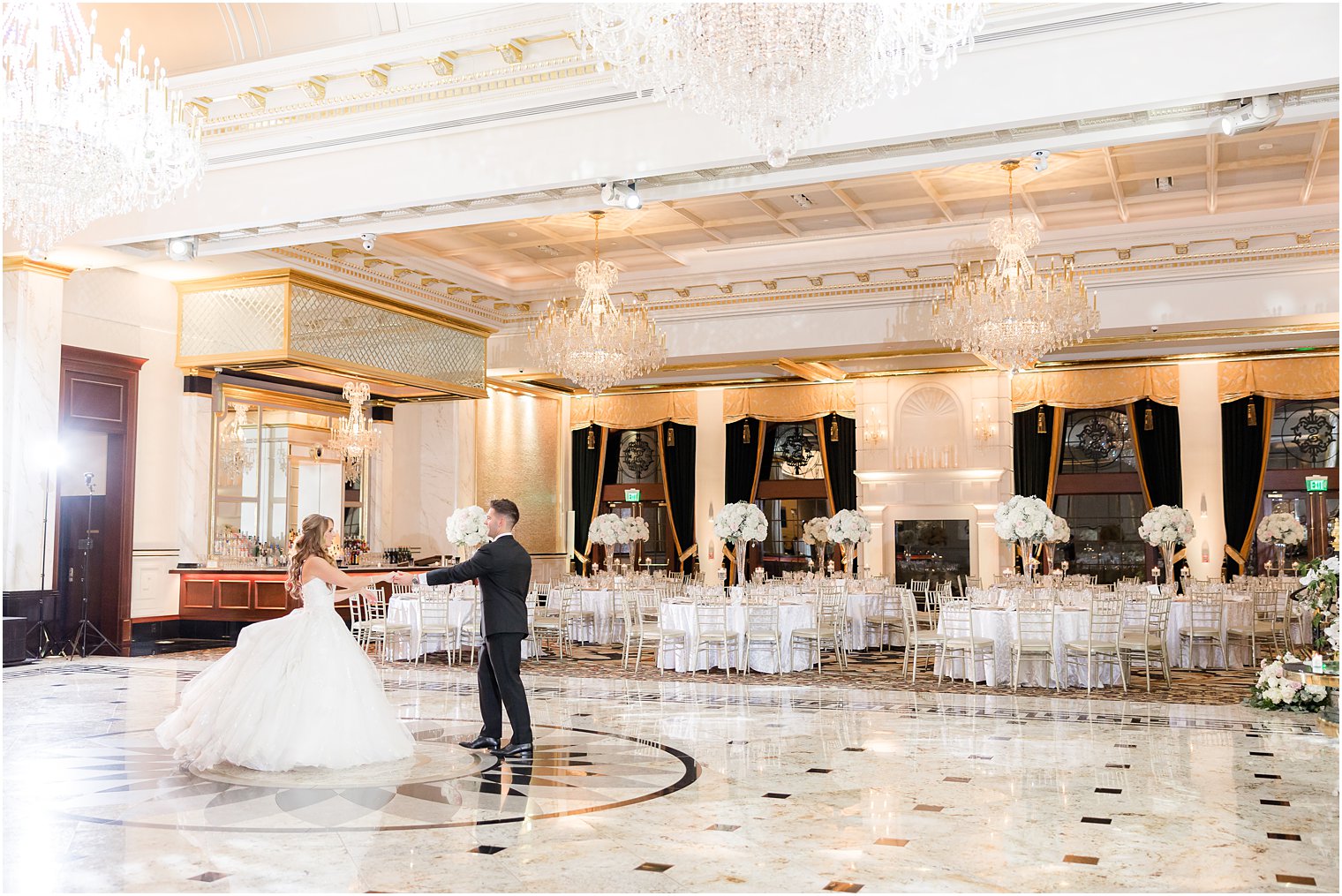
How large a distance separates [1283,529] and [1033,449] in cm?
375

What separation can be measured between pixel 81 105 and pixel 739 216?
7.53 meters

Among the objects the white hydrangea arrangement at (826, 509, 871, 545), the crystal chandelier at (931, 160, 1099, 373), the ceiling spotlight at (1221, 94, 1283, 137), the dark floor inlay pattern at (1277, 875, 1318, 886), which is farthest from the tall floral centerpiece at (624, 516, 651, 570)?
the dark floor inlay pattern at (1277, 875, 1318, 886)

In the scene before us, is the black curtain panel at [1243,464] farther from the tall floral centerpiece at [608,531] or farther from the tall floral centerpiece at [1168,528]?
the tall floral centerpiece at [608,531]

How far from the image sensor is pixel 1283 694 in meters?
8.41

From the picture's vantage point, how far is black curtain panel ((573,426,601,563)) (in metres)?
20.7

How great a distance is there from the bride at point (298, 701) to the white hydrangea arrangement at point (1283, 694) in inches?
247

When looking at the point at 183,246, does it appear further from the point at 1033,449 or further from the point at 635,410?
the point at 1033,449

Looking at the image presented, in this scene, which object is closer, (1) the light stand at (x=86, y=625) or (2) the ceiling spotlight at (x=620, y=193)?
(2) the ceiling spotlight at (x=620, y=193)

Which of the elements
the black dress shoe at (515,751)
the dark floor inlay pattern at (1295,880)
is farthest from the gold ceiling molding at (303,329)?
the dark floor inlay pattern at (1295,880)

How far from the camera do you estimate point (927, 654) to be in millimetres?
12672

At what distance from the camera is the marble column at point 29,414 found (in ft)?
36.5

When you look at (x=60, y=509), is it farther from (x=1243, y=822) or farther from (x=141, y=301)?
(x=1243, y=822)

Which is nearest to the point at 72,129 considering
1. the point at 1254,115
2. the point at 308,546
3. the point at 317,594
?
the point at 308,546

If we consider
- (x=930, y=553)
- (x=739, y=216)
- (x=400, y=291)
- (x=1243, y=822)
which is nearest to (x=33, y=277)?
(x=400, y=291)
